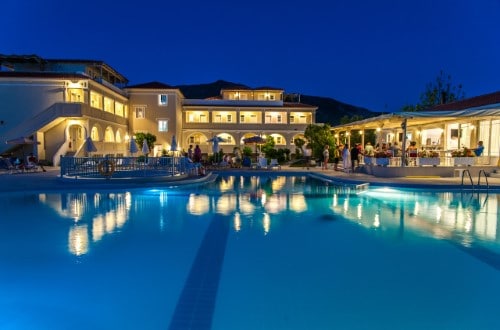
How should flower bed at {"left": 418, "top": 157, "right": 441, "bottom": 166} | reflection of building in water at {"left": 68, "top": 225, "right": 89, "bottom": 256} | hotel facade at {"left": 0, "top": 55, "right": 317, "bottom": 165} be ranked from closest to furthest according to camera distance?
reflection of building in water at {"left": 68, "top": 225, "right": 89, "bottom": 256} → flower bed at {"left": 418, "top": 157, "right": 441, "bottom": 166} → hotel facade at {"left": 0, "top": 55, "right": 317, "bottom": 165}

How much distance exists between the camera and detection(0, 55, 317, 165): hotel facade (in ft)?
83.9

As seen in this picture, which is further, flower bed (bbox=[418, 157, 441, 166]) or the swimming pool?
flower bed (bbox=[418, 157, 441, 166])

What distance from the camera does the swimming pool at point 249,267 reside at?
417 cm

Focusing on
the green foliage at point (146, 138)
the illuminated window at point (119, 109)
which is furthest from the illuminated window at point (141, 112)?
the green foliage at point (146, 138)

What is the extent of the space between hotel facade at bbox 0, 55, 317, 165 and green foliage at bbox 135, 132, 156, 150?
4.15 ft

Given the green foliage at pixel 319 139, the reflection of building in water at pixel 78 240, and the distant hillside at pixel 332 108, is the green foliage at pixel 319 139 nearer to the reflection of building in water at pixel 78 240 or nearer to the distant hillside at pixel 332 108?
the reflection of building in water at pixel 78 240

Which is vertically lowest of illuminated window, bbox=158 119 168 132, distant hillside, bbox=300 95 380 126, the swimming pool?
the swimming pool

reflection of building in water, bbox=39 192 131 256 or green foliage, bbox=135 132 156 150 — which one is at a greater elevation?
green foliage, bbox=135 132 156 150

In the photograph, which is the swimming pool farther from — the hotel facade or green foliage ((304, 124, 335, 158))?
green foliage ((304, 124, 335, 158))

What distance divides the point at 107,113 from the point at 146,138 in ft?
14.8

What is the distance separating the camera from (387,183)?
49.6 feet

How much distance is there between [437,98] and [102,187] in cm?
5070

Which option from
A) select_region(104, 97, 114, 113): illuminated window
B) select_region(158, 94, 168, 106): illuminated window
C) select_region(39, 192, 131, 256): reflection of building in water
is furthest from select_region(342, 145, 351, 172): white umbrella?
select_region(104, 97, 114, 113): illuminated window

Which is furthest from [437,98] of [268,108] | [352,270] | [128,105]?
[352,270]
